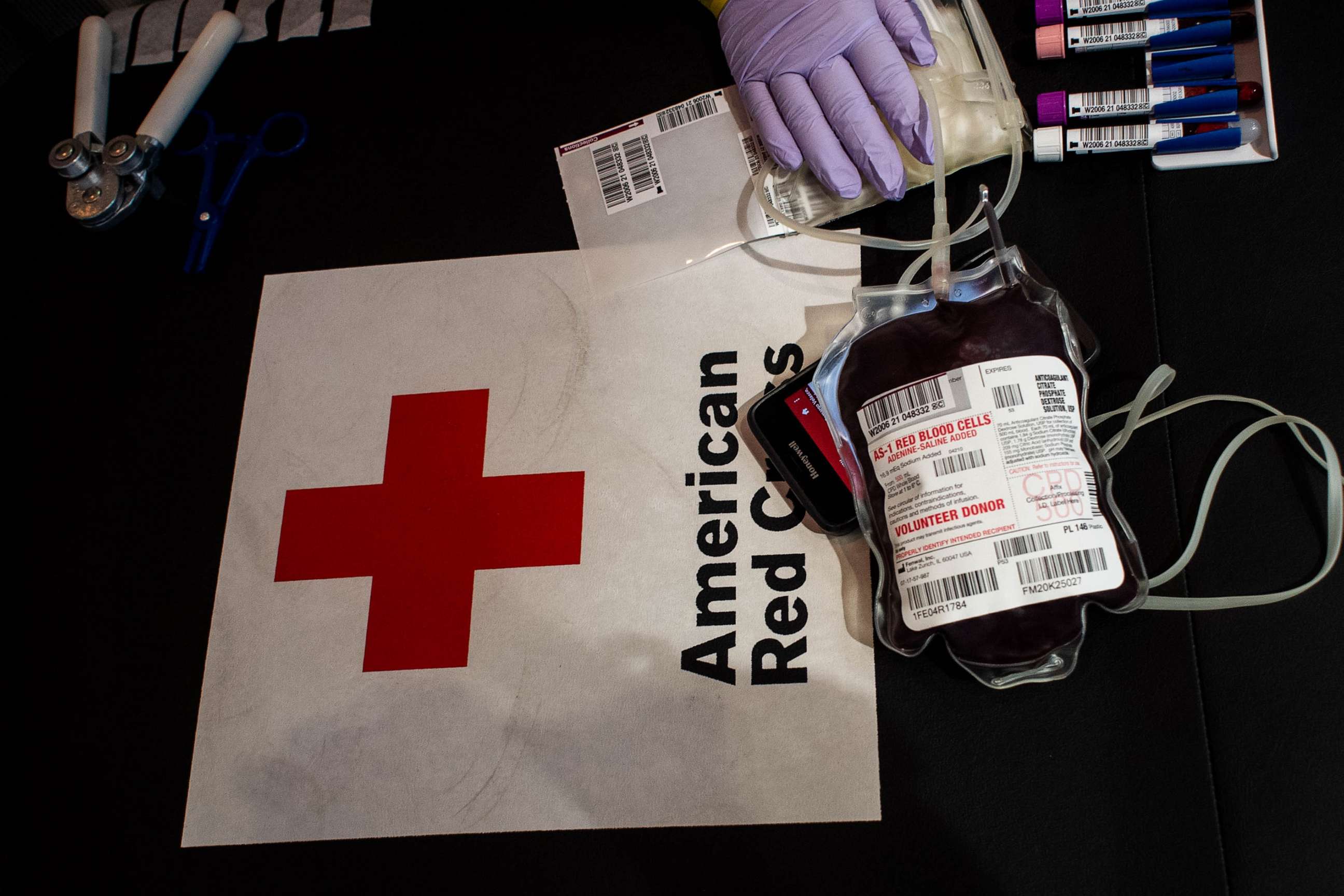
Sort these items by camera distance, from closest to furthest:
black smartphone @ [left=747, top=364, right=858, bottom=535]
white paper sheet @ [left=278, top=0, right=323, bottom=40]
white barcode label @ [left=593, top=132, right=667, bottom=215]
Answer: black smartphone @ [left=747, top=364, right=858, bottom=535] < white barcode label @ [left=593, top=132, right=667, bottom=215] < white paper sheet @ [left=278, top=0, right=323, bottom=40]

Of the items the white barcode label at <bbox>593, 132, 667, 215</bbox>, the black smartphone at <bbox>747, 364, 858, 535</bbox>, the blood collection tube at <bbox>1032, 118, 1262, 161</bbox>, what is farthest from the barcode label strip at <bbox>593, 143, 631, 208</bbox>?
the blood collection tube at <bbox>1032, 118, 1262, 161</bbox>

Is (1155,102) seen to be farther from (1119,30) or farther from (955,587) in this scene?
(955,587)

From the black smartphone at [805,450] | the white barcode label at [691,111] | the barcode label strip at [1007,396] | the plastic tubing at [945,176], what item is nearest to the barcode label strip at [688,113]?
the white barcode label at [691,111]

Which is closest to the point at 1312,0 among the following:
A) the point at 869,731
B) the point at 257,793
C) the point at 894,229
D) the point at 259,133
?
the point at 894,229

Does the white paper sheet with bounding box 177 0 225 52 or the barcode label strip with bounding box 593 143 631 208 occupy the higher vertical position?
the white paper sheet with bounding box 177 0 225 52

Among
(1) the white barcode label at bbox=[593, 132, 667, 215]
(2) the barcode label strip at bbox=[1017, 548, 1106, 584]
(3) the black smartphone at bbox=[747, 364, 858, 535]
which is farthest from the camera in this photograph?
(1) the white barcode label at bbox=[593, 132, 667, 215]

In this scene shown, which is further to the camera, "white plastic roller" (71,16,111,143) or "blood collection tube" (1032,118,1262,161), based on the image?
"white plastic roller" (71,16,111,143)

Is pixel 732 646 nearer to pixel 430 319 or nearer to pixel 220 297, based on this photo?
pixel 430 319

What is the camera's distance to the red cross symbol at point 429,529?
0.71 m

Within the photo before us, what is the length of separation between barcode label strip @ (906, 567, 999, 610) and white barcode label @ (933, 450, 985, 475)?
0.21 ft

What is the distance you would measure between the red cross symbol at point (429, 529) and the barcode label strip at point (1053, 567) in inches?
13.1

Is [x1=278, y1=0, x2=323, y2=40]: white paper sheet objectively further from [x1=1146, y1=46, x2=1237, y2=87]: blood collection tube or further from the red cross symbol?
[x1=1146, y1=46, x2=1237, y2=87]: blood collection tube

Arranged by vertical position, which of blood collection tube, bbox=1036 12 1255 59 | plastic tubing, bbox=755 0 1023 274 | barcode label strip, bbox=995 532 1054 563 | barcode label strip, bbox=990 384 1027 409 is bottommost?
barcode label strip, bbox=995 532 1054 563

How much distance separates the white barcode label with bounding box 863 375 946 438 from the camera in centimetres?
59
